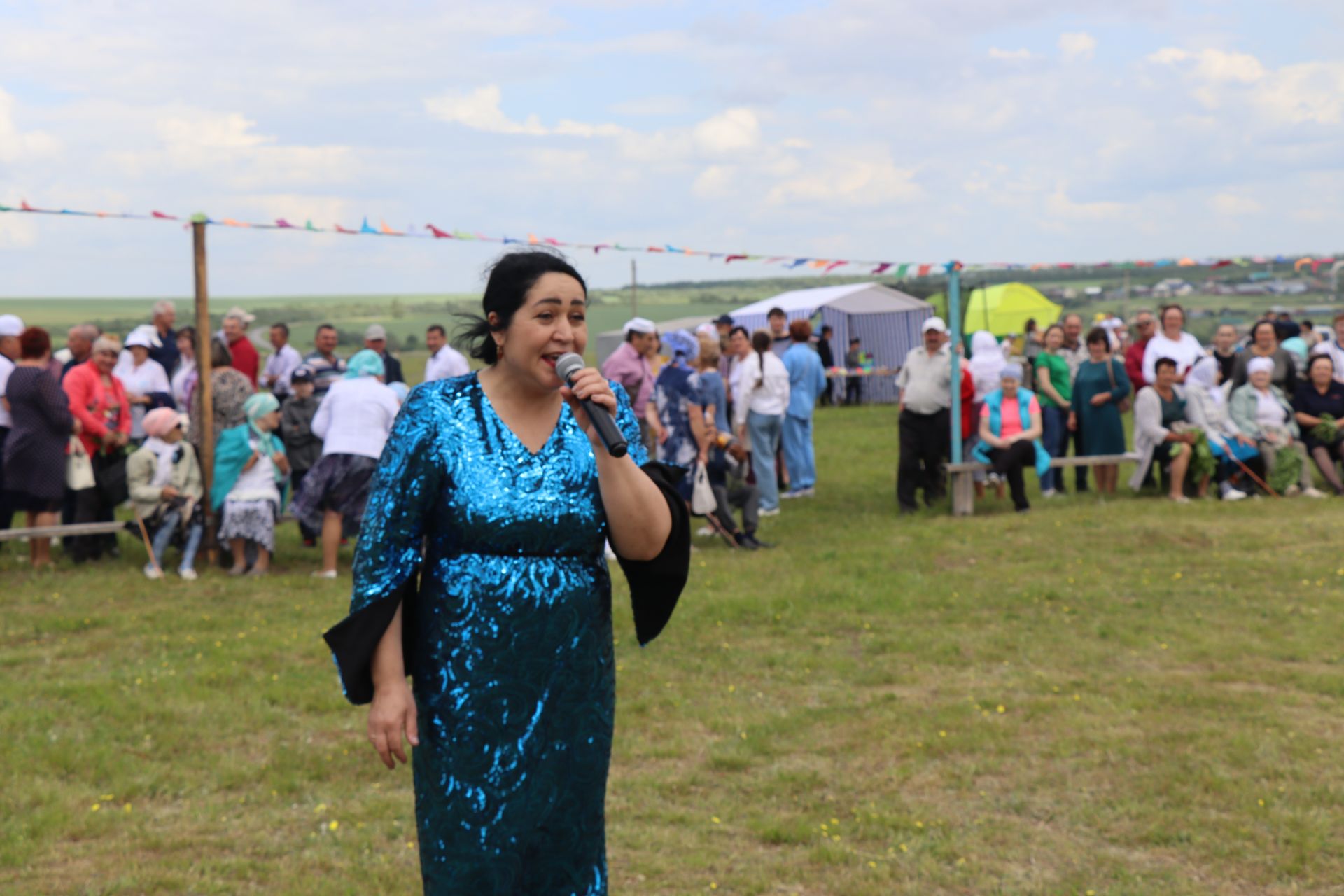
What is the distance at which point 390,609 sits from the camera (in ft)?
9.13

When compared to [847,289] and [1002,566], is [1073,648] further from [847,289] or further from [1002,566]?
[847,289]

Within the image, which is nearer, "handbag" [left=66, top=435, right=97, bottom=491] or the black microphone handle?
the black microphone handle

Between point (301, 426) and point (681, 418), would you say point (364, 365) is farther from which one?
point (681, 418)

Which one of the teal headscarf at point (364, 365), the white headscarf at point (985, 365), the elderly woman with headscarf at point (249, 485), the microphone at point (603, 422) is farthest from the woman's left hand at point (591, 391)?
the white headscarf at point (985, 365)

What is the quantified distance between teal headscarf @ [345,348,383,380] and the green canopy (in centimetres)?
2091

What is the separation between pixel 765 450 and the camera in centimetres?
1253

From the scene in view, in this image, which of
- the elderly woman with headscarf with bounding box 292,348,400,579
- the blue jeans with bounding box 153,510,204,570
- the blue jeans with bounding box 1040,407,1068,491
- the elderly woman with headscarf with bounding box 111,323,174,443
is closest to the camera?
the elderly woman with headscarf with bounding box 292,348,400,579

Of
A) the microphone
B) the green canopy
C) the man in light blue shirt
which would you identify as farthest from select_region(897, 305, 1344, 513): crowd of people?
the green canopy

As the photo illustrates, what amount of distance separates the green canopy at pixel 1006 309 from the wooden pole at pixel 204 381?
21.3 meters

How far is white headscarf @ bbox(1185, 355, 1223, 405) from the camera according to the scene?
43.9 feet

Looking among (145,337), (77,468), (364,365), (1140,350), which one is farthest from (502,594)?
(1140,350)

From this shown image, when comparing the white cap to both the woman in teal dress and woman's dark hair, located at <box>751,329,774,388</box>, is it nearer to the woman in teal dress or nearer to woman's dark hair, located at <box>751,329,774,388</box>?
woman's dark hair, located at <box>751,329,774,388</box>

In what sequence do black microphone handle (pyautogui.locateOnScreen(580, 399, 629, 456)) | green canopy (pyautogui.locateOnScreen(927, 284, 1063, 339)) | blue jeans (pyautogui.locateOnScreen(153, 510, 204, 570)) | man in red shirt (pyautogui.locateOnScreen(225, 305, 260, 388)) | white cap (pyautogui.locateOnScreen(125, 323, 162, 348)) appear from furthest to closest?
green canopy (pyautogui.locateOnScreen(927, 284, 1063, 339)) → man in red shirt (pyautogui.locateOnScreen(225, 305, 260, 388)) → white cap (pyautogui.locateOnScreen(125, 323, 162, 348)) → blue jeans (pyautogui.locateOnScreen(153, 510, 204, 570)) → black microphone handle (pyautogui.locateOnScreen(580, 399, 629, 456))

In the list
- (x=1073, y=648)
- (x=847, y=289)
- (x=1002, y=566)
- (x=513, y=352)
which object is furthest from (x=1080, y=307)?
(x=513, y=352)
